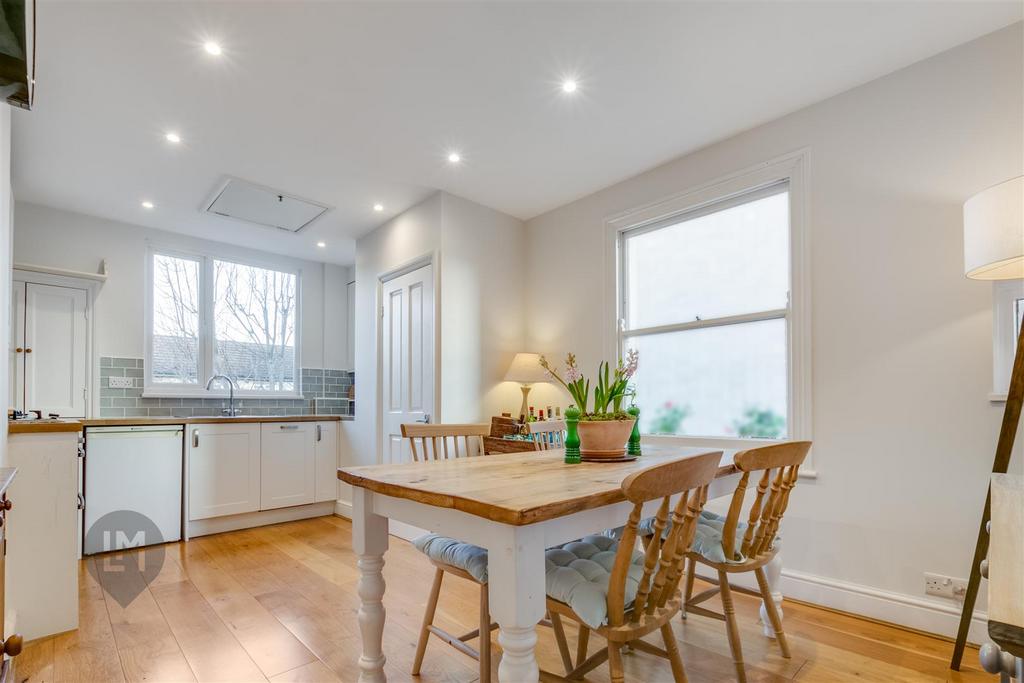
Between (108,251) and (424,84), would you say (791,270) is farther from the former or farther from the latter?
(108,251)

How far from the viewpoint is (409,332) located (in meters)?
4.01

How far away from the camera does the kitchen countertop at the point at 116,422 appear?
2266 mm

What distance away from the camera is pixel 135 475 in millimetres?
3637

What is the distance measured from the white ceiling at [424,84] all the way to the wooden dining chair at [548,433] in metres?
1.63

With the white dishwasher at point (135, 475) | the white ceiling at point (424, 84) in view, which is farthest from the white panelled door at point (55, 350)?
the white ceiling at point (424, 84)

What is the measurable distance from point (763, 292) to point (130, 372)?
473 centimetres

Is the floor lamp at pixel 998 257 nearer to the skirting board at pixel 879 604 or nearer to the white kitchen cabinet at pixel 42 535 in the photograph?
the skirting board at pixel 879 604

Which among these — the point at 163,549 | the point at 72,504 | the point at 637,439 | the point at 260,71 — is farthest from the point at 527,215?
the point at 163,549

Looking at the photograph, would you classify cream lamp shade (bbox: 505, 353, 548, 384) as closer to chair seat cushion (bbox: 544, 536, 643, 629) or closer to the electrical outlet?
chair seat cushion (bbox: 544, 536, 643, 629)

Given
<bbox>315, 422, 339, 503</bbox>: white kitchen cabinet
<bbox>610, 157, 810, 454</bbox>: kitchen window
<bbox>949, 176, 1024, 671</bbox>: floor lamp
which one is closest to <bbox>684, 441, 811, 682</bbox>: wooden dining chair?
<bbox>949, 176, 1024, 671</bbox>: floor lamp

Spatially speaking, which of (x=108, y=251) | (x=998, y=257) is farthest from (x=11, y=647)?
(x=108, y=251)

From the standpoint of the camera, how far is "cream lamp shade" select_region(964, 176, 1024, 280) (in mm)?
1720

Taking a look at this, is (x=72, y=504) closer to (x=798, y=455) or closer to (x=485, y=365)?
(x=485, y=365)

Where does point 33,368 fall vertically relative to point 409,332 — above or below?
below
